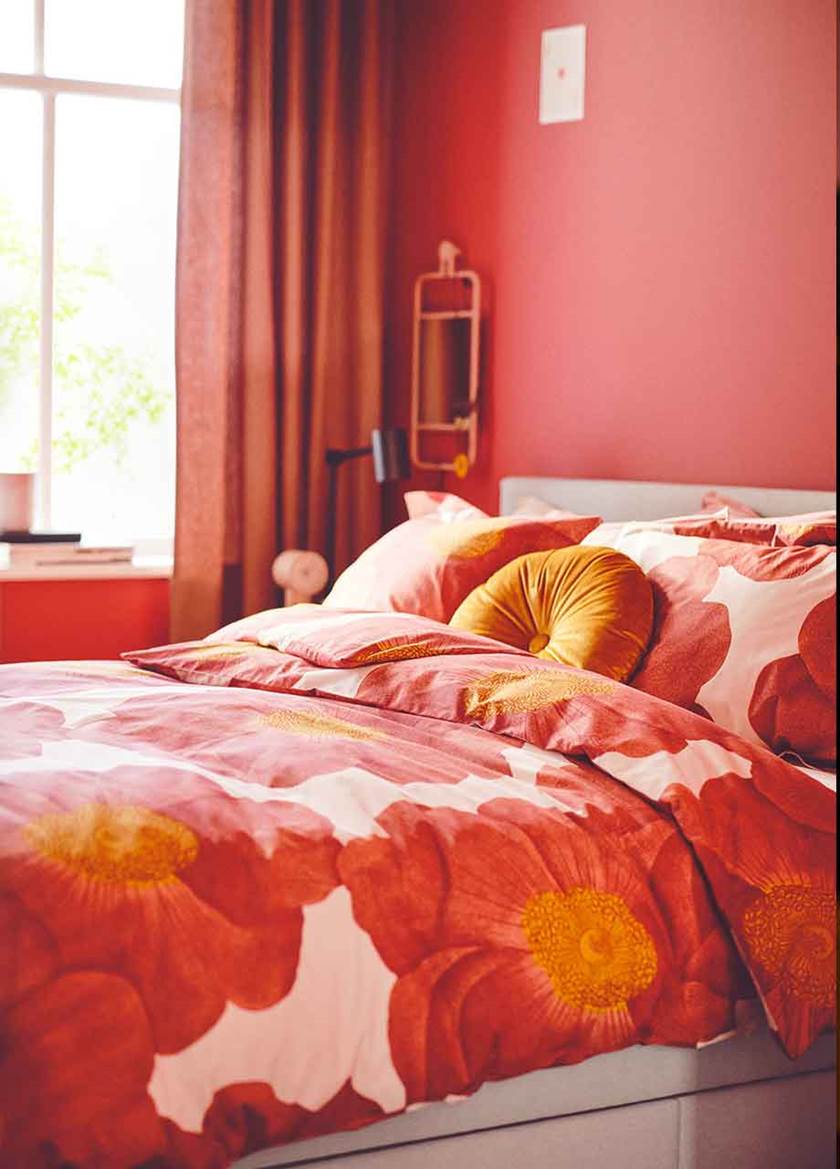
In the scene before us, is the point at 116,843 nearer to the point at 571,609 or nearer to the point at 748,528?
the point at 571,609

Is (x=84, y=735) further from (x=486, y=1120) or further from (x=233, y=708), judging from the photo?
(x=486, y=1120)

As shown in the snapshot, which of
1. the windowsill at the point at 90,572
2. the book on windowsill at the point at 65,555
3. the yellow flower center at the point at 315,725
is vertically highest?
the book on windowsill at the point at 65,555

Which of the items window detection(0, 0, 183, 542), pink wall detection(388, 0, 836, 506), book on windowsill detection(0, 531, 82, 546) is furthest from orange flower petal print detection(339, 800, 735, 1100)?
window detection(0, 0, 183, 542)

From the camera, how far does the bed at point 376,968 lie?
1596 millimetres

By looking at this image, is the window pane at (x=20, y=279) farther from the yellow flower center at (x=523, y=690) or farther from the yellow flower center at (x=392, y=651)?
the yellow flower center at (x=523, y=690)

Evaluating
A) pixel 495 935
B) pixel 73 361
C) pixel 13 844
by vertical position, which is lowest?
pixel 495 935

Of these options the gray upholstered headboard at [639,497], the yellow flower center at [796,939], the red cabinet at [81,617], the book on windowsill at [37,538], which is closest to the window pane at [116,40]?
the book on windowsill at [37,538]

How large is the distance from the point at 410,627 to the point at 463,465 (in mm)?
1568

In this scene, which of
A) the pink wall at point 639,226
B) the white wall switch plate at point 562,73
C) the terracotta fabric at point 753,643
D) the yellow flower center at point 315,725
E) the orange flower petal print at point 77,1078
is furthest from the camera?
the white wall switch plate at point 562,73

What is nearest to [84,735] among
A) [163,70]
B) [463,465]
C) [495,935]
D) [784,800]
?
[495,935]

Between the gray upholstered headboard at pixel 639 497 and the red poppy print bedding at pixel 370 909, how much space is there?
0.96m

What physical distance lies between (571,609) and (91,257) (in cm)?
242

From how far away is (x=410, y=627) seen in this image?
2.61 m

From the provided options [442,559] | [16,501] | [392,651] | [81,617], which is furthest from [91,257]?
[392,651]
